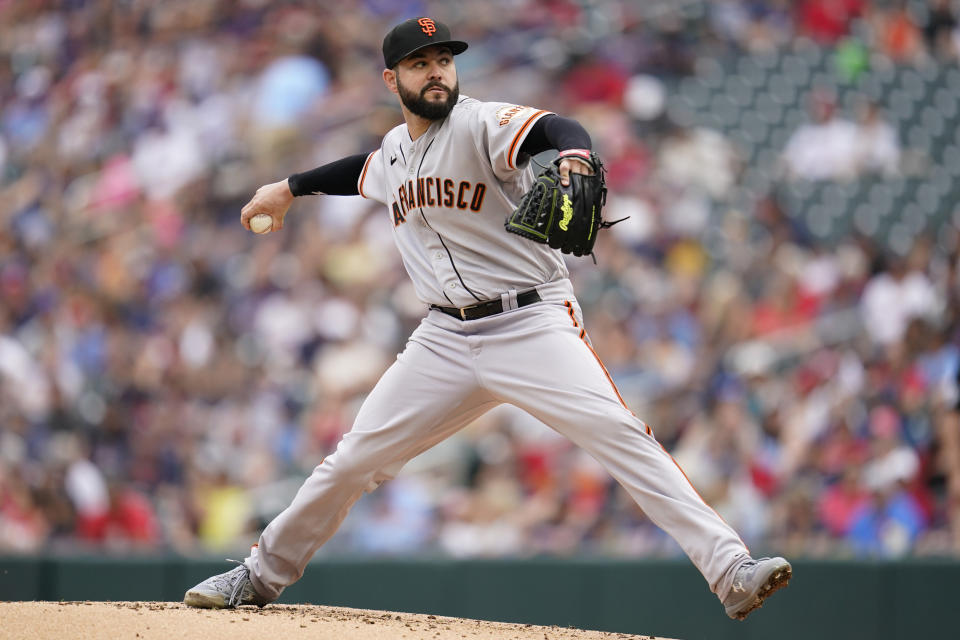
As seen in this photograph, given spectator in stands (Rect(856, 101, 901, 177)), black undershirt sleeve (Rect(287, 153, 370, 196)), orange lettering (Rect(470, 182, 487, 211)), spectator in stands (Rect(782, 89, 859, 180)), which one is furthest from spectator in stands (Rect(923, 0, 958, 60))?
orange lettering (Rect(470, 182, 487, 211))

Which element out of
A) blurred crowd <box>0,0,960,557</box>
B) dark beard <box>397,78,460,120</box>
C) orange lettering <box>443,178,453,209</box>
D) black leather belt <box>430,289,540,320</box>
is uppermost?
dark beard <box>397,78,460,120</box>

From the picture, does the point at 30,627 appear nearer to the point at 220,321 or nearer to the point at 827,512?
the point at 827,512

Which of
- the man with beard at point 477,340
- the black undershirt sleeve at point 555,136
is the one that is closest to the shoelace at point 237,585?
the man with beard at point 477,340

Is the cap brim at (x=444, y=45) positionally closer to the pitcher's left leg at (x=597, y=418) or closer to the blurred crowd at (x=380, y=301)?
the pitcher's left leg at (x=597, y=418)

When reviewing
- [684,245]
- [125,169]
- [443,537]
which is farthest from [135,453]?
[684,245]

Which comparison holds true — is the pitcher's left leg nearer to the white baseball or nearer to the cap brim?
the cap brim

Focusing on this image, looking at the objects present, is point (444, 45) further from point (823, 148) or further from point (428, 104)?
point (823, 148)
